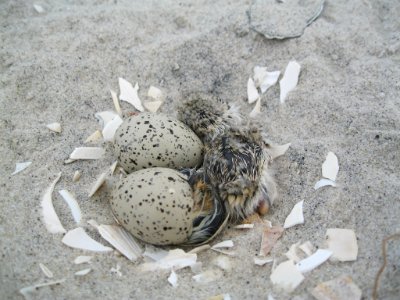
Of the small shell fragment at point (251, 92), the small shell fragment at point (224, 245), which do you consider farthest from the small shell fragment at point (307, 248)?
the small shell fragment at point (251, 92)

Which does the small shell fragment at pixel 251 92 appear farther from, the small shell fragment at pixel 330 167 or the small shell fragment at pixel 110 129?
the small shell fragment at pixel 110 129

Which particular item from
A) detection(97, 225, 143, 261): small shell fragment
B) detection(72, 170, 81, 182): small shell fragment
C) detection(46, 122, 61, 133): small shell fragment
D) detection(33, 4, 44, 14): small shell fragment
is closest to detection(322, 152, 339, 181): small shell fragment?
detection(97, 225, 143, 261): small shell fragment

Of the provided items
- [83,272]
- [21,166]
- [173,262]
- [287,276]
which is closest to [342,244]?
[287,276]

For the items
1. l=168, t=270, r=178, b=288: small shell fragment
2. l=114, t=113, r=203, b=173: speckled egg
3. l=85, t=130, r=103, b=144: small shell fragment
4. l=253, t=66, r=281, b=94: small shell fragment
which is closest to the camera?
l=168, t=270, r=178, b=288: small shell fragment

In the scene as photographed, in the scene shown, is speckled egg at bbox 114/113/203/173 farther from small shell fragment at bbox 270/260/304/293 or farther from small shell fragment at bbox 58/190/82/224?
small shell fragment at bbox 270/260/304/293

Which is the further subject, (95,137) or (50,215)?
(95,137)

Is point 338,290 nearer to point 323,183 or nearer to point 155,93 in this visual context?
point 323,183
